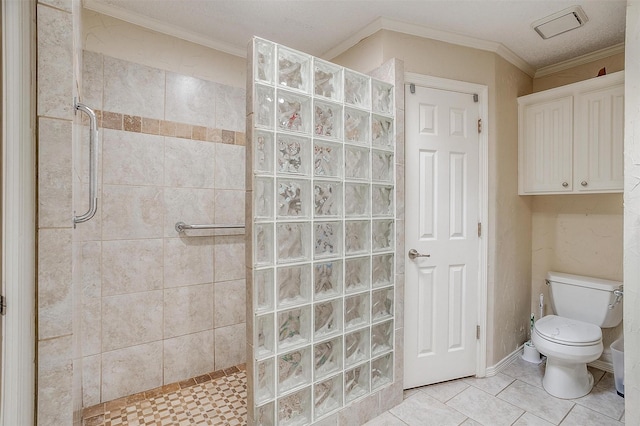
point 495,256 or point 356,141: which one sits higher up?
point 356,141

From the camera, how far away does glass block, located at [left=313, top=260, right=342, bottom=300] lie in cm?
167

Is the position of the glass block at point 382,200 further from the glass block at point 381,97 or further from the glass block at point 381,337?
the glass block at point 381,337

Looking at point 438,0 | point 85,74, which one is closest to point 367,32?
point 438,0

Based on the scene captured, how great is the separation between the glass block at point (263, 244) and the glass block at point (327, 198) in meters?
0.27

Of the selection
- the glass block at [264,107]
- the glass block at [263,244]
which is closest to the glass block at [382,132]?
the glass block at [264,107]

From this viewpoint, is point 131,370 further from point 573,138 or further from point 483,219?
point 573,138

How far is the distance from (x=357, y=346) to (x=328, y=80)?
150cm

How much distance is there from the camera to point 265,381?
1.51 metres

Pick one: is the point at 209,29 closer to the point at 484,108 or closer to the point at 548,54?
the point at 484,108

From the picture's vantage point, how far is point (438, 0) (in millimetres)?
1786

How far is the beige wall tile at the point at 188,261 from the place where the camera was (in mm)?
2102

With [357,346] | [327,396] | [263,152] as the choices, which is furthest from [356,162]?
[327,396]

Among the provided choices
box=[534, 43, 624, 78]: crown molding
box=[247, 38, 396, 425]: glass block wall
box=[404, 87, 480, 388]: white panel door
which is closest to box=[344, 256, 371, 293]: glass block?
box=[247, 38, 396, 425]: glass block wall

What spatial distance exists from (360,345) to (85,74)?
2217 millimetres
